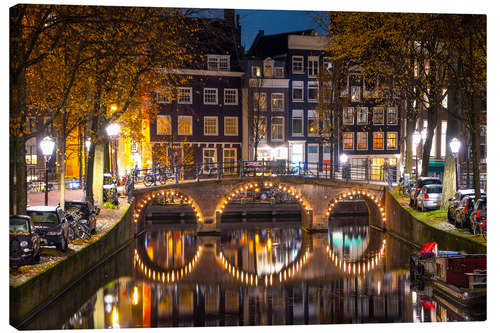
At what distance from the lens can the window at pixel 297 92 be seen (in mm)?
25922

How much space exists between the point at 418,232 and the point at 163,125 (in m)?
10.2

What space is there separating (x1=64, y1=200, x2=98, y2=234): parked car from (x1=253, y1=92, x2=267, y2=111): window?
11.7 m

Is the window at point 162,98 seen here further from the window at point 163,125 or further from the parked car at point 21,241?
the parked car at point 21,241

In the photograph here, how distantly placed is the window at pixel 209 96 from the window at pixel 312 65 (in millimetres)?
4530

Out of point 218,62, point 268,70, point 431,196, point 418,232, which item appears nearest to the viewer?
point 418,232

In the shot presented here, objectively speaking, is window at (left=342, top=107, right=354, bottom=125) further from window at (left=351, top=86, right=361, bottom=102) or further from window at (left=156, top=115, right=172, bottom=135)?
window at (left=156, top=115, right=172, bottom=135)

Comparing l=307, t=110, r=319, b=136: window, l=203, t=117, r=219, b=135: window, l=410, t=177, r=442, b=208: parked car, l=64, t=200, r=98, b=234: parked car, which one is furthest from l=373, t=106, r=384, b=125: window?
l=64, t=200, r=98, b=234: parked car

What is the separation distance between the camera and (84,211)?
17703mm

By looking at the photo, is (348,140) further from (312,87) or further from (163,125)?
(163,125)

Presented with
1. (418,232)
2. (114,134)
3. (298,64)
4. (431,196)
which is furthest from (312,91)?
(114,134)

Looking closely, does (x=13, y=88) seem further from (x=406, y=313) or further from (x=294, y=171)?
(x=294, y=171)

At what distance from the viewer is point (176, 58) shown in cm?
1677

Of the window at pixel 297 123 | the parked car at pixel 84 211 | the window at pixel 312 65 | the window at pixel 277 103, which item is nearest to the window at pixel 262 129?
the window at pixel 297 123

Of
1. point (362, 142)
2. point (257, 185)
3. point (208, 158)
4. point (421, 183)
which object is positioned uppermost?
point (362, 142)
